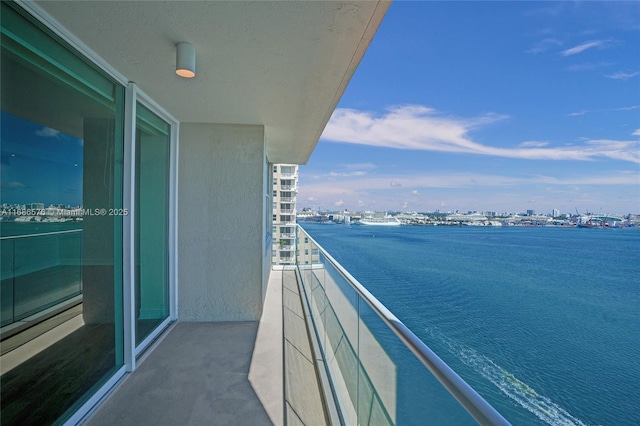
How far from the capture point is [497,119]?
41.6 m

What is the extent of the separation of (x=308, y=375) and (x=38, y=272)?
2.18m

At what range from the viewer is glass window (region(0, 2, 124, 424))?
64.1 inches

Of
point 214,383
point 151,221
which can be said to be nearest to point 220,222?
point 151,221

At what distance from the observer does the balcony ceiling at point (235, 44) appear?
5.79 feet

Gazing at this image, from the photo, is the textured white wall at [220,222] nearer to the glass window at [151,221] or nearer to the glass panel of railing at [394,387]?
the glass window at [151,221]

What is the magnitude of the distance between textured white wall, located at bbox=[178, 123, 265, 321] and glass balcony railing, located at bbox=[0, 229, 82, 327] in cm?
178

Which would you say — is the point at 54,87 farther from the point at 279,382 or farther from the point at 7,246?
the point at 279,382

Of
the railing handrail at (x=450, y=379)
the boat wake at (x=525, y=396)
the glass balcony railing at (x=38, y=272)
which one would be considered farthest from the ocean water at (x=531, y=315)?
the glass balcony railing at (x=38, y=272)

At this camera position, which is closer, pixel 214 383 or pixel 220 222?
pixel 214 383

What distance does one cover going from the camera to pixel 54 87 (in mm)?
1952

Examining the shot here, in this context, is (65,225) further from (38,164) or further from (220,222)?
(220,222)

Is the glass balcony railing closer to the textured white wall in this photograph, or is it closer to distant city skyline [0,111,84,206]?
distant city skyline [0,111,84,206]

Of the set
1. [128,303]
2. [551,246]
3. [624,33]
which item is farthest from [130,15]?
[624,33]

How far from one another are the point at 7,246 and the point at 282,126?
10.2 ft
